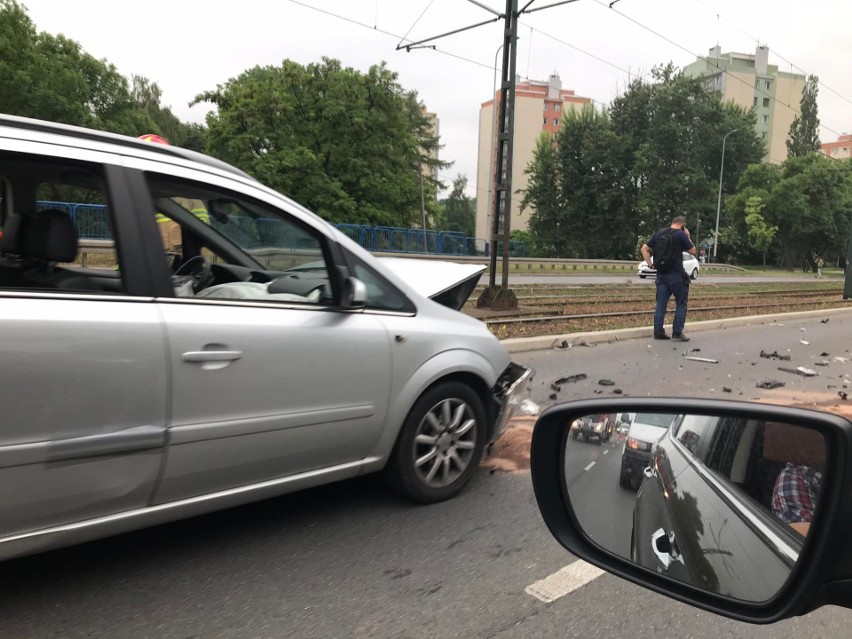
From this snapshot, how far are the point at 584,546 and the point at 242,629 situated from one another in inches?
58.6

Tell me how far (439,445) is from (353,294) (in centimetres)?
103

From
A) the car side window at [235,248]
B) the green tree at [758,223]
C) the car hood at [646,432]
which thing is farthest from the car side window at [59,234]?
the green tree at [758,223]

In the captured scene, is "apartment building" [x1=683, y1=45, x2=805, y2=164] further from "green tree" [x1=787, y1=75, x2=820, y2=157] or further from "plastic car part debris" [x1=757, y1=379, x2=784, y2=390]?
"plastic car part debris" [x1=757, y1=379, x2=784, y2=390]

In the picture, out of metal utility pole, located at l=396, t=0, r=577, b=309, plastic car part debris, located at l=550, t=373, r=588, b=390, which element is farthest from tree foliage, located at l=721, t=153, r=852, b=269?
plastic car part debris, located at l=550, t=373, r=588, b=390

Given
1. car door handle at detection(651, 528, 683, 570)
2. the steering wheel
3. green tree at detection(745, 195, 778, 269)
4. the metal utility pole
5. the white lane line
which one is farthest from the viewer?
green tree at detection(745, 195, 778, 269)

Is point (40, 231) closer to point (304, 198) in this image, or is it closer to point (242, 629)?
point (242, 629)

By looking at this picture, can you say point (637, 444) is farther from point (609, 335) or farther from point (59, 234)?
point (609, 335)

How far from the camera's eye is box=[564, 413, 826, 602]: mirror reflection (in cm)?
111

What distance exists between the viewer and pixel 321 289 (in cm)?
319

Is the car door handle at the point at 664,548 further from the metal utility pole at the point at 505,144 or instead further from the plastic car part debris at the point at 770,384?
the metal utility pole at the point at 505,144

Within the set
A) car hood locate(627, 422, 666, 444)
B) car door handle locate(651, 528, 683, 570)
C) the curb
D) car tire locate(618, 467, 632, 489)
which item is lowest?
the curb

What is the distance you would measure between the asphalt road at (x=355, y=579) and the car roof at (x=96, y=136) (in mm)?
1793

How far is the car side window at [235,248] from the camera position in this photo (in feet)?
9.82

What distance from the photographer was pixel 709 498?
4.15 feet
